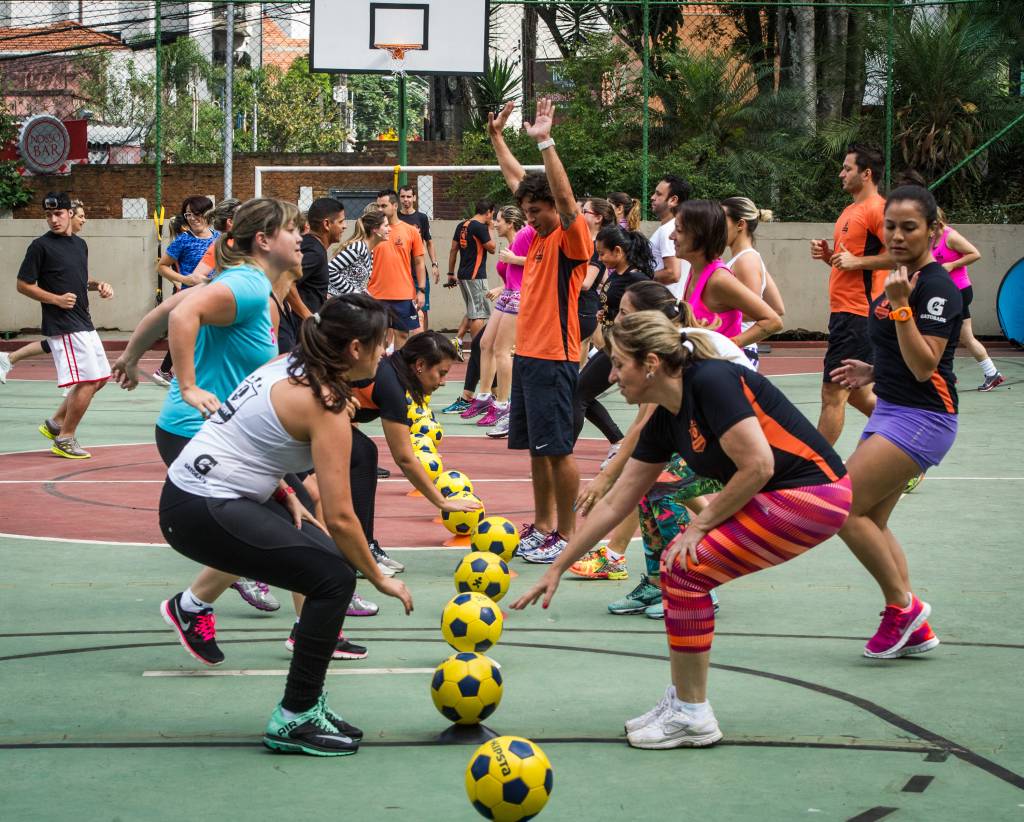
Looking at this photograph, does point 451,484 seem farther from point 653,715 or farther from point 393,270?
point 393,270

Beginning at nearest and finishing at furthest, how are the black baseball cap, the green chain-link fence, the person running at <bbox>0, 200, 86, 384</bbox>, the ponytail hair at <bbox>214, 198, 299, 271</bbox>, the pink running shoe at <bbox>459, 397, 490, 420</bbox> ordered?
1. the ponytail hair at <bbox>214, 198, 299, 271</bbox>
2. the black baseball cap
3. the person running at <bbox>0, 200, 86, 384</bbox>
4. the pink running shoe at <bbox>459, 397, 490, 420</bbox>
5. the green chain-link fence

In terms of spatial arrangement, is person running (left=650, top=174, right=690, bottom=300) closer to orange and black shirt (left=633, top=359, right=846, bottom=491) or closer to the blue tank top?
the blue tank top

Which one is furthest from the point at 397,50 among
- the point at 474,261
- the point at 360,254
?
the point at 360,254

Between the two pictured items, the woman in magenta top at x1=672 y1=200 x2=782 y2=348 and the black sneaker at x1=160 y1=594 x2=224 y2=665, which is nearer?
the black sneaker at x1=160 y1=594 x2=224 y2=665

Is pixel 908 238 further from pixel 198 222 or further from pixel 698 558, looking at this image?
pixel 198 222

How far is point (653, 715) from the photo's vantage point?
4.90 metres

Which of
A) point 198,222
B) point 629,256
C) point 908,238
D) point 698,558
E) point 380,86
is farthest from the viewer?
point 380,86

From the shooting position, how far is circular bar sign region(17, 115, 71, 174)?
97.8 feet

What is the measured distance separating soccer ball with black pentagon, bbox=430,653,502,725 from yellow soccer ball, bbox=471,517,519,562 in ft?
7.74

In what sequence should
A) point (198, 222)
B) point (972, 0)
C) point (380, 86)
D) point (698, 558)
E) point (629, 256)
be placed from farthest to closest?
point (380, 86), point (972, 0), point (198, 222), point (629, 256), point (698, 558)

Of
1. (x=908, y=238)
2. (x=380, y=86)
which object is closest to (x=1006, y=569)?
(x=908, y=238)

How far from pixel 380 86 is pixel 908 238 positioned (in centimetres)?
6722

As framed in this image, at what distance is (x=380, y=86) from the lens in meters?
70.9

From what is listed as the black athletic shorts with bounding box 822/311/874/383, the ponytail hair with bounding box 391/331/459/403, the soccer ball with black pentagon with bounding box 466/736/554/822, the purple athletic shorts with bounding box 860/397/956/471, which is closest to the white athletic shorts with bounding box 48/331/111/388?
the ponytail hair with bounding box 391/331/459/403
